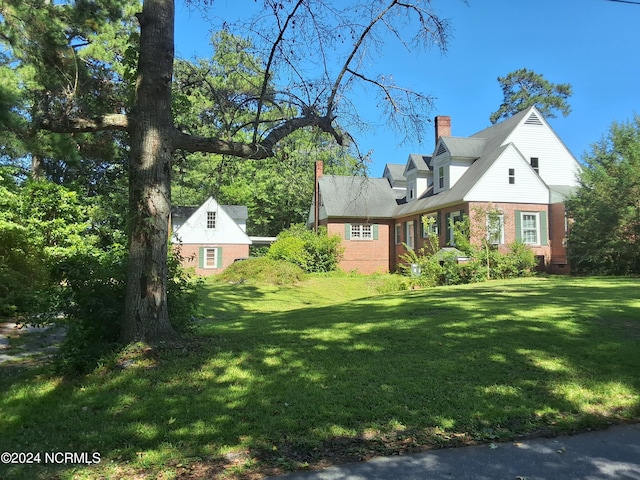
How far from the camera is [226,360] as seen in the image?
18.2 feet

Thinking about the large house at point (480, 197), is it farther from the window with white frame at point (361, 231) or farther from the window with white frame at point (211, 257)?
the window with white frame at point (211, 257)

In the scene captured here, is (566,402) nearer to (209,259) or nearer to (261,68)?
(261,68)

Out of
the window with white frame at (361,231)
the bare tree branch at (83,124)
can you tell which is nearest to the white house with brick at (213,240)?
the window with white frame at (361,231)

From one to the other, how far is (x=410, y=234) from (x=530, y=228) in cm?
774

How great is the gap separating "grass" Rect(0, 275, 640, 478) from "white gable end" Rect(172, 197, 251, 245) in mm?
27984

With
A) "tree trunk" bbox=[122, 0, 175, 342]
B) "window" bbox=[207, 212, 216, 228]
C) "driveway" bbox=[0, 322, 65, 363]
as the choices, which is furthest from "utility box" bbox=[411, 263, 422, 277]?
"window" bbox=[207, 212, 216, 228]


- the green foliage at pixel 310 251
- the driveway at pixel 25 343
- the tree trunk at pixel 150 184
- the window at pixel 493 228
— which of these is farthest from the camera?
the green foliage at pixel 310 251

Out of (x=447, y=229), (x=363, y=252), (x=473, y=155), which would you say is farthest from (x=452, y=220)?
(x=363, y=252)

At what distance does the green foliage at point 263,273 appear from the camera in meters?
23.0

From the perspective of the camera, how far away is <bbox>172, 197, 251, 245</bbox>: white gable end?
113ft

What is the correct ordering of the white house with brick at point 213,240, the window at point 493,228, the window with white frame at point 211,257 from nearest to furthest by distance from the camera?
the window at point 493,228 < the white house with brick at point 213,240 < the window with white frame at point 211,257

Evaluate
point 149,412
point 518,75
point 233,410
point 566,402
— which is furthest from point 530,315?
point 518,75

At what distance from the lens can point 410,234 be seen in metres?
29.8

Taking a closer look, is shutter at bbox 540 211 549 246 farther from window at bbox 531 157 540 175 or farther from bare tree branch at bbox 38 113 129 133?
bare tree branch at bbox 38 113 129 133
